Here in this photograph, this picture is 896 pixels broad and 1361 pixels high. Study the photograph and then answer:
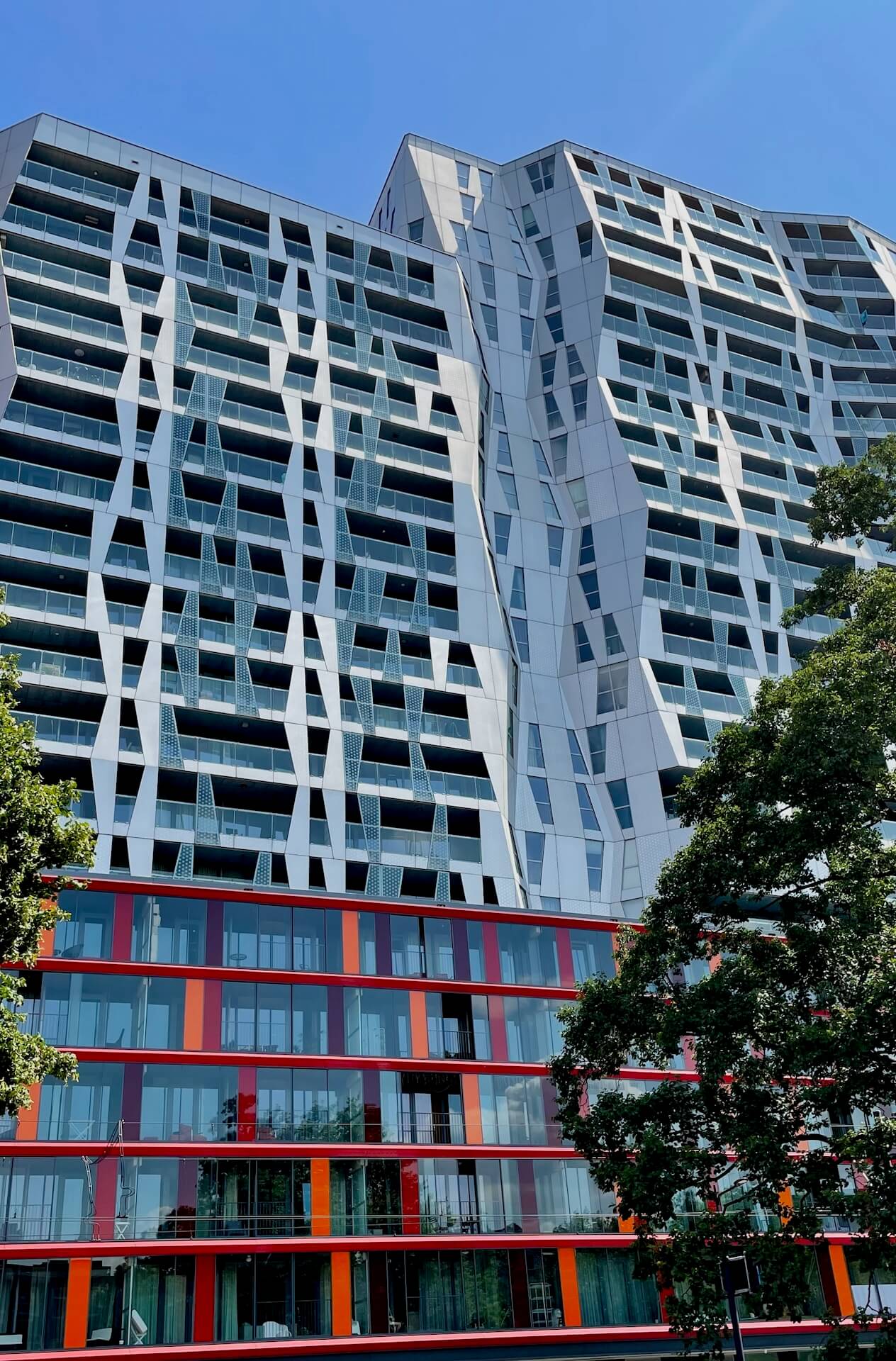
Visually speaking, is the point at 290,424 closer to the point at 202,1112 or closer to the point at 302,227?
the point at 302,227

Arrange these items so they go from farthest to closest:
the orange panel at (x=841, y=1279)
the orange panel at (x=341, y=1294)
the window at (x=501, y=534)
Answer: the window at (x=501, y=534)
the orange panel at (x=841, y=1279)
the orange panel at (x=341, y=1294)

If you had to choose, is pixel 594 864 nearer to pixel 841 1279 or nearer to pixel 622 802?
pixel 622 802

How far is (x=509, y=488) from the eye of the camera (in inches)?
2621

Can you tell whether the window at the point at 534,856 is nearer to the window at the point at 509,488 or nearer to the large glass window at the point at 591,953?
the large glass window at the point at 591,953

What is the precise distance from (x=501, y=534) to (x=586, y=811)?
48.1 ft

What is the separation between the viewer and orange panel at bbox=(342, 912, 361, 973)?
44656 millimetres

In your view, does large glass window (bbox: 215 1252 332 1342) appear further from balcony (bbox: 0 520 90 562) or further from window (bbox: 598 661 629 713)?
window (bbox: 598 661 629 713)

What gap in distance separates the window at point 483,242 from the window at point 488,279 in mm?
557

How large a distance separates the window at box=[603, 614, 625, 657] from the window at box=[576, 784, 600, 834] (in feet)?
21.9

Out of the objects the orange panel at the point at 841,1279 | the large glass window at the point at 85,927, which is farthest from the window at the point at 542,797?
the large glass window at the point at 85,927

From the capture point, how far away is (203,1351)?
119ft

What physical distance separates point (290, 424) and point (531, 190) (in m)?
24.6

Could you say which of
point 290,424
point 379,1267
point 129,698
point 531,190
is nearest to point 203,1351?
point 379,1267

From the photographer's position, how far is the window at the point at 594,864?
189ft
